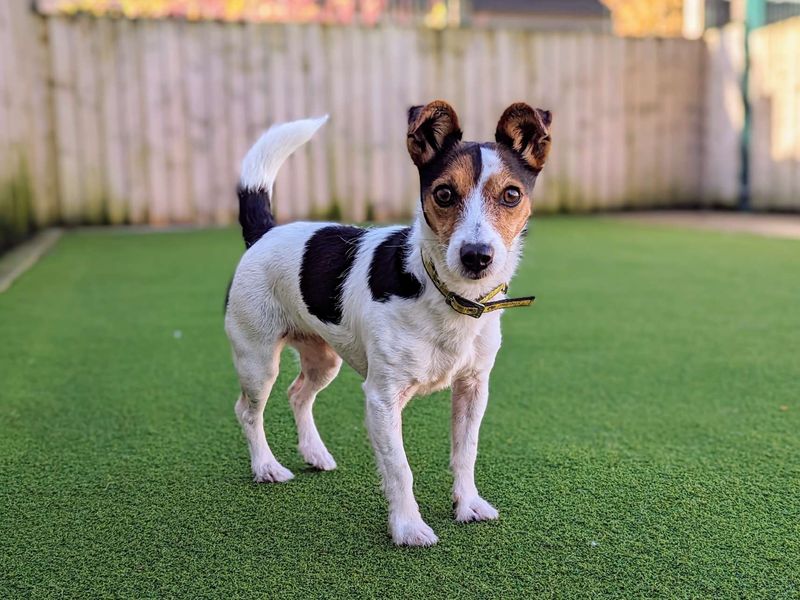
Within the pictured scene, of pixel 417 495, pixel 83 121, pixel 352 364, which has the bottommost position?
pixel 417 495

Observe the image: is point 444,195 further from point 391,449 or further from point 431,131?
point 391,449

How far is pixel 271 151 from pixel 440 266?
0.91 m

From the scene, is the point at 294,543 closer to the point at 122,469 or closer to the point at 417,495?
the point at 417,495

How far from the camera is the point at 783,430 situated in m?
2.70

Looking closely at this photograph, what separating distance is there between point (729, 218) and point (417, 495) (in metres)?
8.59

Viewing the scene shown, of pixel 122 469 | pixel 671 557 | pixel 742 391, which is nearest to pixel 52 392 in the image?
pixel 122 469

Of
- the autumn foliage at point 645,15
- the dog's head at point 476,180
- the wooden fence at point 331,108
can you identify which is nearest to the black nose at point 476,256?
the dog's head at point 476,180

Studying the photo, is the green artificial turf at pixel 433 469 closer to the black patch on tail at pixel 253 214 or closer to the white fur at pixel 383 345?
the white fur at pixel 383 345

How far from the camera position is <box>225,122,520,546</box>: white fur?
6.64 feet

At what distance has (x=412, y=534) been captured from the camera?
78.3 inches

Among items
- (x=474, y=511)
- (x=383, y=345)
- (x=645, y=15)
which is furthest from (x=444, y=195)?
(x=645, y=15)

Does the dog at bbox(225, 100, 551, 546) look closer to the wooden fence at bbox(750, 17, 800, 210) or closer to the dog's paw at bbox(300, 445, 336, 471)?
the dog's paw at bbox(300, 445, 336, 471)

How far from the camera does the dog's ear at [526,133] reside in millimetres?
2014

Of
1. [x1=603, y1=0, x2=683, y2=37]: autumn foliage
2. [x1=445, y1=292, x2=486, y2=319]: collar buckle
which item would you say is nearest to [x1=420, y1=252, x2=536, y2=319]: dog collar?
[x1=445, y1=292, x2=486, y2=319]: collar buckle
